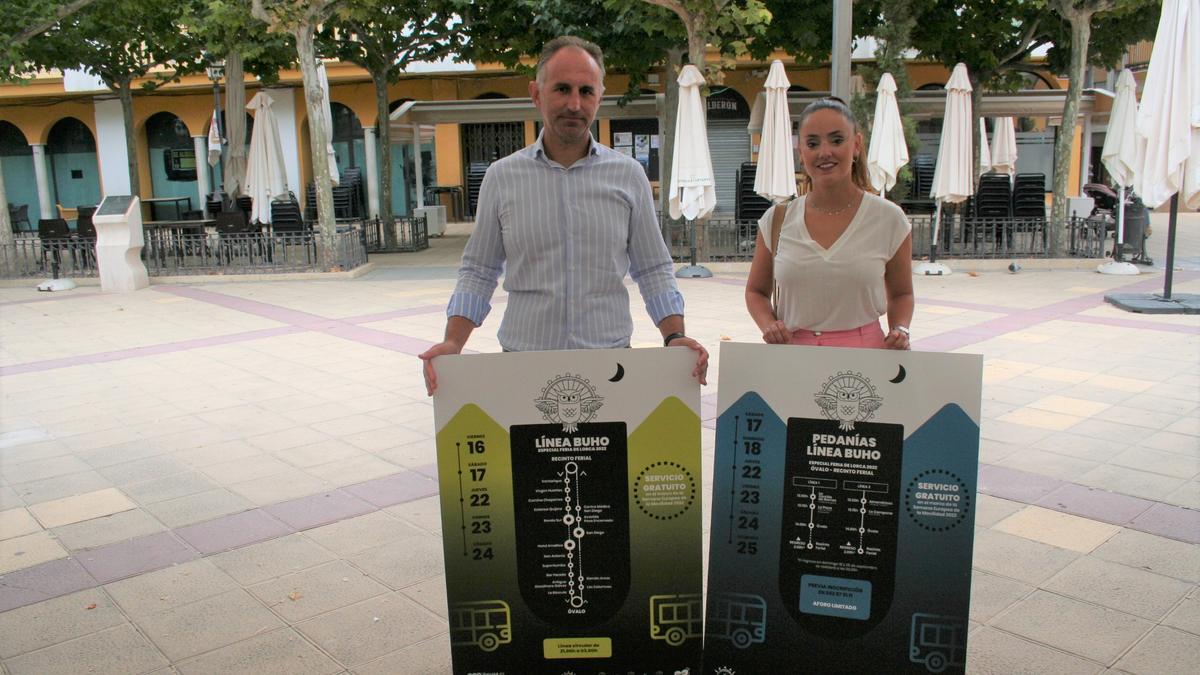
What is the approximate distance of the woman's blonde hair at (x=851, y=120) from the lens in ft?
9.34

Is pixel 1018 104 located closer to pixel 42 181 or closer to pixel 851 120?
pixel 851 120

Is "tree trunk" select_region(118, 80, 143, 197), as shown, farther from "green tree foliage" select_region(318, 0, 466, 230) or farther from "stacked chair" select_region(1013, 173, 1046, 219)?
"stacked chair" select_region(1013, 173, 1046, 219)

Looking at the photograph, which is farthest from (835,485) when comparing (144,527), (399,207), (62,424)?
(399,207)

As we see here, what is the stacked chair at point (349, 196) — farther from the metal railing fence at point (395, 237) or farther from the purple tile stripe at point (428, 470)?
the purple tile stripe at point (428, 470)

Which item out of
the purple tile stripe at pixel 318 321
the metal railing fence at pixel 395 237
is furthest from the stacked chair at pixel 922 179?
the purple tile stripe at pixel 318 321

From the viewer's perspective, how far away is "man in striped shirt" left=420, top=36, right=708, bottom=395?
2689mm

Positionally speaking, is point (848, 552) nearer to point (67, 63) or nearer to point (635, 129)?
point (67, 63)

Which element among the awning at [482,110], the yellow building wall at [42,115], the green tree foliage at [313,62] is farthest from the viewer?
the yellow building wall at [42,115]

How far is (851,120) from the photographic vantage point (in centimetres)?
285

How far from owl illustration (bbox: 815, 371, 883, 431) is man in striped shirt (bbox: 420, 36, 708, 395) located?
353 mm

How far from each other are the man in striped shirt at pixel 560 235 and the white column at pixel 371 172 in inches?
905

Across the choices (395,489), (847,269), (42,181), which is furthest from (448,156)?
Answer: (847,269)

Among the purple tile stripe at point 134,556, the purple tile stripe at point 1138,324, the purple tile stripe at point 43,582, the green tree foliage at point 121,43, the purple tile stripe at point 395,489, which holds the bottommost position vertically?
the purple tile stripe at point 43,582

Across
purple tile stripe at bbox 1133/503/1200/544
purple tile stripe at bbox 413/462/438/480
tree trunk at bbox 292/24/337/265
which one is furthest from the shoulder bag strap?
tree trunk at bbox 292/24/337/265
